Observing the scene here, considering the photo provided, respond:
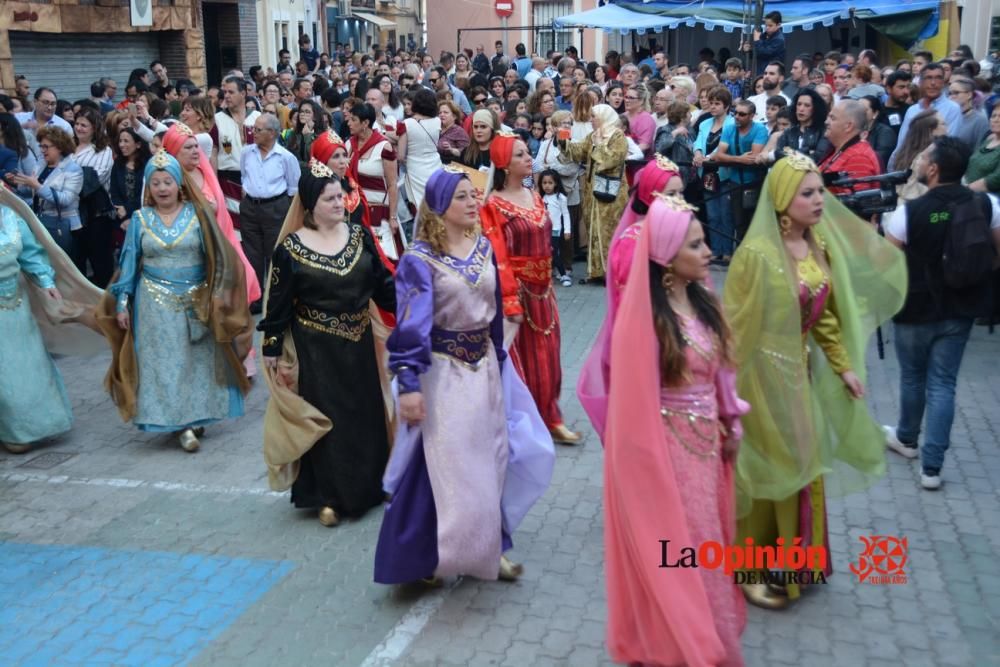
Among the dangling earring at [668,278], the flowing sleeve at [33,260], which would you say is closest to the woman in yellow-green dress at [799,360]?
the dangling earring at [668,278]

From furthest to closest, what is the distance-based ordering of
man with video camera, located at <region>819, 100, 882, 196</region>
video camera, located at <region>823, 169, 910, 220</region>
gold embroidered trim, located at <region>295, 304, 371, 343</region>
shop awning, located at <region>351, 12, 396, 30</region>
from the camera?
shop awning, located at <region>351, 12, 396, 30</region>, man with video camera, located at <region>819, 100, 882, 196</region>, video camera, located at <region>823, 169, 910, 220</region>, gold embroidered trim, located at <region>295, 304, 371, 343</region>

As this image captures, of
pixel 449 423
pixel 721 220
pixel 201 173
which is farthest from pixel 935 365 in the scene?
pixel 721 220

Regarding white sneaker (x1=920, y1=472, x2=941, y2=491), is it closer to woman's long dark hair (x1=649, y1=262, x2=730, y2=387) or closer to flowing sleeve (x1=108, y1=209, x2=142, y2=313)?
woman's long dark hair (x1=649, y1=262, x2=730, y2=387)

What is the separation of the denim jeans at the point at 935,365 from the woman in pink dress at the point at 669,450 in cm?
247

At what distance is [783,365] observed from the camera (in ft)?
15.4

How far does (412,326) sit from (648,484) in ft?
4.37

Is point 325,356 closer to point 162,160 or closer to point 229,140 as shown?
point 162,160

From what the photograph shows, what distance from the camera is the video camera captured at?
798cm

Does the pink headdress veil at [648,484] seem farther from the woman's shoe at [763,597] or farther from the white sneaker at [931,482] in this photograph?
the white sneaker at [931,482]

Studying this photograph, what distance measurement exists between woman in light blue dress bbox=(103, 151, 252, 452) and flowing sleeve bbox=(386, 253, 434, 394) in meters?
2.49

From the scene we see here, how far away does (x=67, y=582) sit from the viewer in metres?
5.44

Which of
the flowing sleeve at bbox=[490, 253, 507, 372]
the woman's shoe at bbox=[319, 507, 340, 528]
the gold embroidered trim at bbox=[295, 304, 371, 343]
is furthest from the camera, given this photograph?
the woman's shoe at bbox=[319, 507, 340, 528]

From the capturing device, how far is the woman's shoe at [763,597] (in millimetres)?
4930

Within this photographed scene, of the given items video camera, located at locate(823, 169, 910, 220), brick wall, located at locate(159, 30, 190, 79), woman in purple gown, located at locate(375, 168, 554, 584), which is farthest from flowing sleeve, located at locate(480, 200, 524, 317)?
brick wall, located at locate(159, 30, 190, 79)
